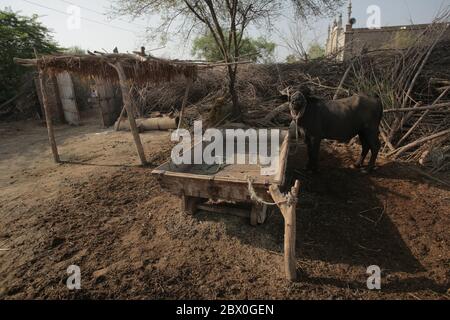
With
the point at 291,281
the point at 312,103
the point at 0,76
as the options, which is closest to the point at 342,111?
the point at 312,103

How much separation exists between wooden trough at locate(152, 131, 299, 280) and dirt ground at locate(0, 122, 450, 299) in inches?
5.8

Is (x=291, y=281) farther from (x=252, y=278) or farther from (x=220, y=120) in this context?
(x=220, y=120)

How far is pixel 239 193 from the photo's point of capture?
2928mm

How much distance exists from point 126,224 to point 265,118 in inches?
204

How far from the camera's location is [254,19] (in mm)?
8375

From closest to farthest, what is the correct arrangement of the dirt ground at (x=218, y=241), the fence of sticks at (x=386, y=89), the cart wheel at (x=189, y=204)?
the dirt ground at (x=218, y=241) → the cart wheel at (x=189, y=204) → the fence of sticks at (x=386, y=89)

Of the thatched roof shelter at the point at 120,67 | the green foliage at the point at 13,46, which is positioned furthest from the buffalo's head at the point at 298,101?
the green foliage at the point at 13,46

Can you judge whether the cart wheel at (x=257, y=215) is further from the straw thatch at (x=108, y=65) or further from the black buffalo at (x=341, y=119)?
the straw thatch at (x=108, y=65)

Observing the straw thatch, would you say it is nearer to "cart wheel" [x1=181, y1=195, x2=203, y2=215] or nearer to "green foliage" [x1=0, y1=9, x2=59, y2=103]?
"cart wheel" [x1=181, y1=195, x2=203, y2=215]

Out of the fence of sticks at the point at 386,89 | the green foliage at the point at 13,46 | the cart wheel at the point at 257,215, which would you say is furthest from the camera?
the green foliage at the point at 13,46

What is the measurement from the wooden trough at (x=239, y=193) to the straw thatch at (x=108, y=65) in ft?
8.22

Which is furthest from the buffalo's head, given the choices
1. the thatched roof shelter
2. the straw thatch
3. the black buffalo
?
the straw thatch

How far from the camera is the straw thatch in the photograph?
4891 mm

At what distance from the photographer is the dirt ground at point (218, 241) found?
256 centimetres
